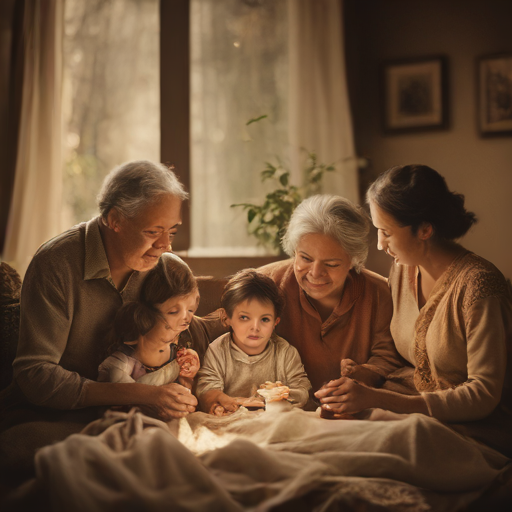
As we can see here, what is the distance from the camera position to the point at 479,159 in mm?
1911

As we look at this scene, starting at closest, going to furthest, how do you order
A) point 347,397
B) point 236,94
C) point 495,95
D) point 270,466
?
point 270,466 < point 347,397 < point 495,95 < point 236,94

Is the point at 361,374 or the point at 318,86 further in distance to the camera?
the point at 318,86

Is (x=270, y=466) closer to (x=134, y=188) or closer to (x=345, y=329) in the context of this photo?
(x=345, y=329)

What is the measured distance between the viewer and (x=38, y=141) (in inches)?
86.5

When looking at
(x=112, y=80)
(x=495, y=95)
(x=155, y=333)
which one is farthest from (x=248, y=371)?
(x=112, y=80)

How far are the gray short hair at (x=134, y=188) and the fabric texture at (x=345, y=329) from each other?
492 millimetres

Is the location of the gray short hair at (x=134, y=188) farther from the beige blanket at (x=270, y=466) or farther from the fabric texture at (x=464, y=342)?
the fabric texture at (x=464, y=342)

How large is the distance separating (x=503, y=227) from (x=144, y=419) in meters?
1.29

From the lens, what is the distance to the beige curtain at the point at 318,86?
91.2 inches

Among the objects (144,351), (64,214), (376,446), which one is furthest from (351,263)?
(64,214)

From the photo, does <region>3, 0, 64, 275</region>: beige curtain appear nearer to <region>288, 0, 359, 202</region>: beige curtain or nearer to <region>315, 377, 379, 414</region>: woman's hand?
<region>288, 0, 359, 202</region>: beige curtain

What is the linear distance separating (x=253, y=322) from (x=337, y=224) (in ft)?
1.23

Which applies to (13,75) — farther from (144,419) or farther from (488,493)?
(488,493)

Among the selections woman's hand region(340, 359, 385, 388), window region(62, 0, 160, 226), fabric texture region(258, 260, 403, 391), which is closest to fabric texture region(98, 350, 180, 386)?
fabric texture region(258, 260, 403, 391)
